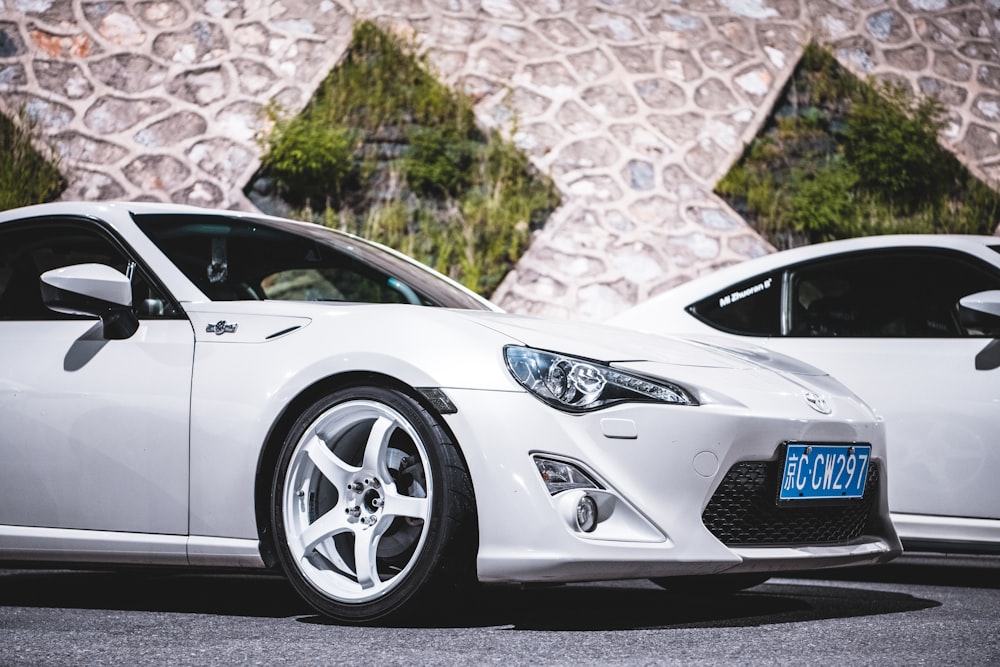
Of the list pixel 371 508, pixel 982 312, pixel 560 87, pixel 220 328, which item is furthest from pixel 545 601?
pixel 560 87

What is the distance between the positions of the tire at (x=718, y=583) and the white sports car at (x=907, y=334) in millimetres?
747

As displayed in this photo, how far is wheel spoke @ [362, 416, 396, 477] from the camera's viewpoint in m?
3.70

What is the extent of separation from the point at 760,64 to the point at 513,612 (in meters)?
10.8

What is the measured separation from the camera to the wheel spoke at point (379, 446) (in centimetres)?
370

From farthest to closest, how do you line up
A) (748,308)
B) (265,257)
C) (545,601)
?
(748,308)
(265,257)
(545,601)

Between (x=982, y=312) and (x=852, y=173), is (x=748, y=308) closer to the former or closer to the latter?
(x=982, y=312)

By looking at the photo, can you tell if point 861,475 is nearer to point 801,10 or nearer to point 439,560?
point 439,560

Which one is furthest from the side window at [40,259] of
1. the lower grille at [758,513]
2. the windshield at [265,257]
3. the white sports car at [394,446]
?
the lower grille at [758,513]

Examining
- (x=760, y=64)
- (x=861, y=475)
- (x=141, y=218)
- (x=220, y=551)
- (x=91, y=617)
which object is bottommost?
(x=91, y=617)

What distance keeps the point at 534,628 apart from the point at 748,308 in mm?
2410

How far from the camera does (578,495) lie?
3.50 meters

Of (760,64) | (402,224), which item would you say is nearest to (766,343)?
(402,224)

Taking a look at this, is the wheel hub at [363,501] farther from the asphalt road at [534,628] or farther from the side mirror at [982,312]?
the side mirror at [982,312]

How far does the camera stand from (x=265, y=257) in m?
5.03
